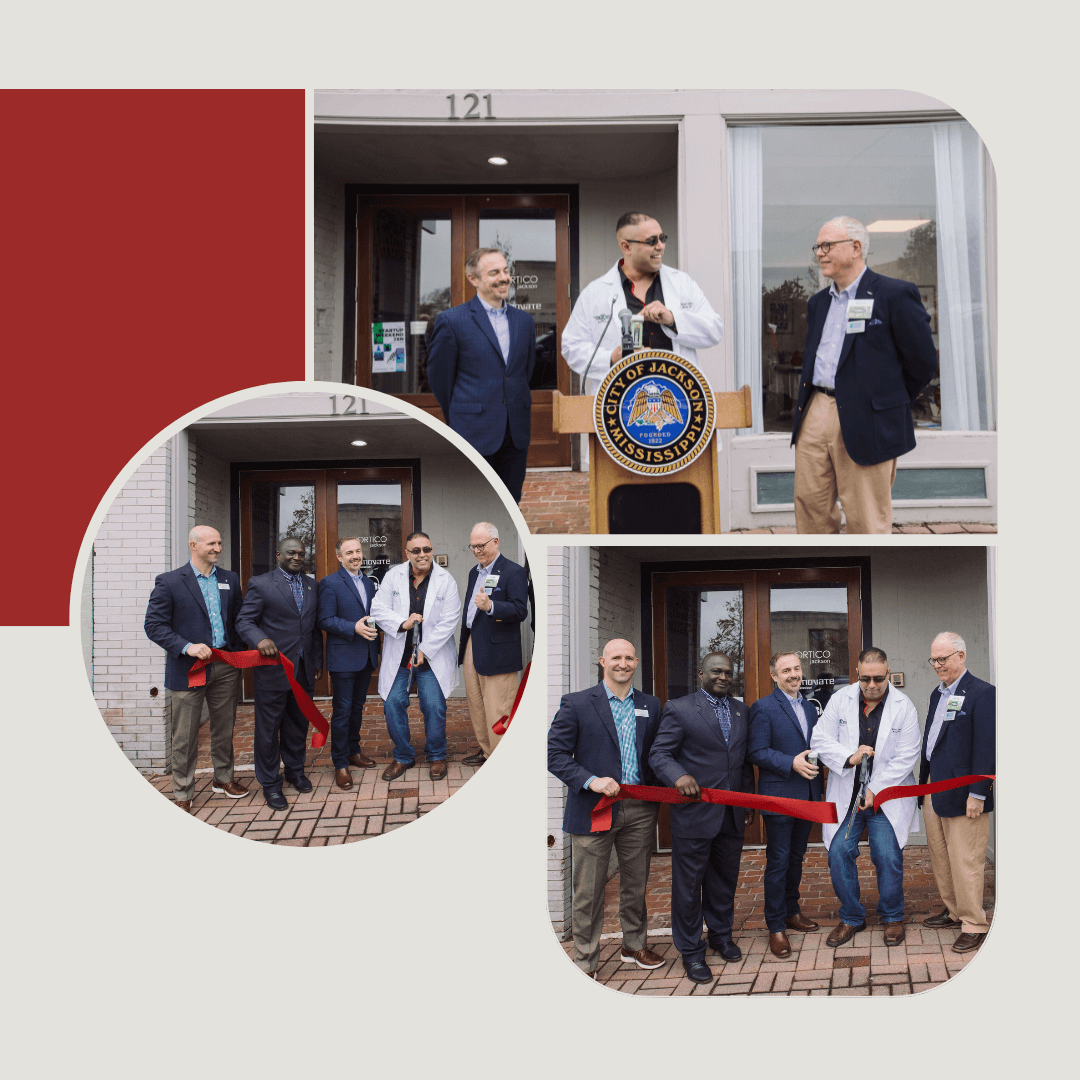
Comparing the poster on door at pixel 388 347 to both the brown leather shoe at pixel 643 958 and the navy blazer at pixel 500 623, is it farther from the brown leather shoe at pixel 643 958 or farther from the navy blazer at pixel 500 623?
the brown leather shoe at pixel 643 958

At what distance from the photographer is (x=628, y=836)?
13.6 ft

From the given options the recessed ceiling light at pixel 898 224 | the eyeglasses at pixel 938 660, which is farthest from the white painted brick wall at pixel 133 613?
the recessed ceiling light at pixel 898 224

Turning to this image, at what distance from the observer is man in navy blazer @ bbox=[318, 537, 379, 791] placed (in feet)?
13.7

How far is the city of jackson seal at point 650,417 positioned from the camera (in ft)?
14.1

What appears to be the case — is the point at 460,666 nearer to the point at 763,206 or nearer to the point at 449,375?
the point at 449,375

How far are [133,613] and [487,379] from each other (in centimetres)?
168

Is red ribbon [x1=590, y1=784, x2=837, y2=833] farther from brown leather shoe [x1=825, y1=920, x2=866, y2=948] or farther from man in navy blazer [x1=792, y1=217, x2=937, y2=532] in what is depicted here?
man in navy blazer [x1=792, y1=217, x2=937, y2=532]

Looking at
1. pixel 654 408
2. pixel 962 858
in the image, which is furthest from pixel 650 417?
pixel 962 858

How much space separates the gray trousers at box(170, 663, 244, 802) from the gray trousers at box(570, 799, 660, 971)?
1.38m

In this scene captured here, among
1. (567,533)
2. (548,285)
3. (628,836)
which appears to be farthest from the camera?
(548,285)

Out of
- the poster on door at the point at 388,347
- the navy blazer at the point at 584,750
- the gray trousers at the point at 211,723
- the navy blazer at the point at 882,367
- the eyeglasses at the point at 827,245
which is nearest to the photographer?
the navy blazer at the point at 584,750

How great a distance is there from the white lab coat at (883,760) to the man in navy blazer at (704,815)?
0.30 metres
